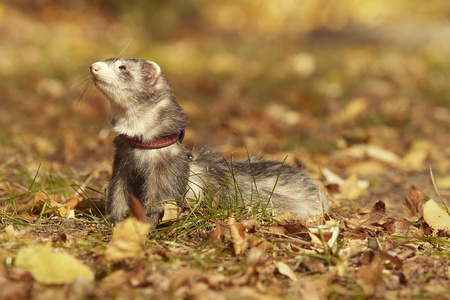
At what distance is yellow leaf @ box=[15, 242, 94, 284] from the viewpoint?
210 cm

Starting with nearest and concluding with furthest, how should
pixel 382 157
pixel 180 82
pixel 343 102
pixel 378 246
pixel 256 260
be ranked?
pixel 256 260 → pixel 378 246 → pixel 382 157 → pixel 343 102 → pixel 180 82

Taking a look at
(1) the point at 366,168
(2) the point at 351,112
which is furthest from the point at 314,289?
(2) the point at 351,112

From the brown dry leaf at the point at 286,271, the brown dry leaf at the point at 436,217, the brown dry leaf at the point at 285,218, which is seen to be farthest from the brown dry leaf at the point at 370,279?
the brown dry leaf at the point at 436,217

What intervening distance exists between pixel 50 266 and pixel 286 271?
1055mm

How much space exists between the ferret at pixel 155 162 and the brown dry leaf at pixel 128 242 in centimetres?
37

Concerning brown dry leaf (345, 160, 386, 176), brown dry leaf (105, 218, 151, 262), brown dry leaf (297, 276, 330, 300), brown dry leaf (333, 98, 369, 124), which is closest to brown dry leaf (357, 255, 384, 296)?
brown dry leaf (297, 276, 330, 300)

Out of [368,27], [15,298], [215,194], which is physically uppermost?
[15,298]

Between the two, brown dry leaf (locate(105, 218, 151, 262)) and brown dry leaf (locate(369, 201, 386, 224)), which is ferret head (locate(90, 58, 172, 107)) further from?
brown dry leaf (locate(369, 201, 386, 224))

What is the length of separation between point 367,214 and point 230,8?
17034 mm

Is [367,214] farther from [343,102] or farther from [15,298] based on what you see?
[343,102]

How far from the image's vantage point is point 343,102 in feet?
24.5

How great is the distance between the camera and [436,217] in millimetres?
3057

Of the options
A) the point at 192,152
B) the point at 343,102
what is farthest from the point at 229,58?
the point at 192,152

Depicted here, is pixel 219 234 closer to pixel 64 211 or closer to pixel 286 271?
pixel 286 271
